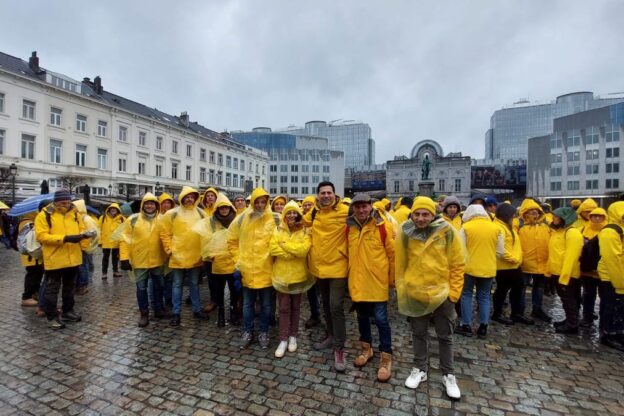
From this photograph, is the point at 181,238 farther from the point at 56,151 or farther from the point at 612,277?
the point at 56,151

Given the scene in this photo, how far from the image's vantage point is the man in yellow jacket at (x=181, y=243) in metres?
5.43

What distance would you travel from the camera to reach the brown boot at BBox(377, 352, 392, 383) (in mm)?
3804

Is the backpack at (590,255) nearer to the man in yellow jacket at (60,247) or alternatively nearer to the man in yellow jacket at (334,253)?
the man in yellow jacket at (334,253)

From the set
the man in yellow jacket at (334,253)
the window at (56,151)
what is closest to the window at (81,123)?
the window at (56,151)

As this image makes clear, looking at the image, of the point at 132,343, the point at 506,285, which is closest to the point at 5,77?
the point at 132,343

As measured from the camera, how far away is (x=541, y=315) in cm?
597

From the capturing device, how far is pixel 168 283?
642cm

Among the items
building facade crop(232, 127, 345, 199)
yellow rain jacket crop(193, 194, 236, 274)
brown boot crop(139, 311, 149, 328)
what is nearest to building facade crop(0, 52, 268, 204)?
brown boot crop(139, 311, 149, 328)

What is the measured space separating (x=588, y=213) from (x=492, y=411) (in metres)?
4.49

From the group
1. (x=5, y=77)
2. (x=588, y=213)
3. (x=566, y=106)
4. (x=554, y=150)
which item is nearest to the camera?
(x=588, y=213)

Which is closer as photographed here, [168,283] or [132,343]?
[132,343]

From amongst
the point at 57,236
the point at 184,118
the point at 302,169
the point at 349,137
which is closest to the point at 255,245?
the point at 57,236

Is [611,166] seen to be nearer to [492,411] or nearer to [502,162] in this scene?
[502,162]

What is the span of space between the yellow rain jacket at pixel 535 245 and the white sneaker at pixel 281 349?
179 inches
